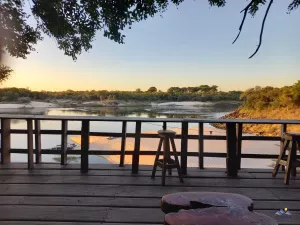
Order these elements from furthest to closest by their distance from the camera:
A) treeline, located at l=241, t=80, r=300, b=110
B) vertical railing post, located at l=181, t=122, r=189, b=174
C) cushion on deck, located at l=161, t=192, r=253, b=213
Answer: treeline, located at l=241, t=80, r=300, b=110 → vertical railing post, located at l=181, t=122, r=189, b=174 → cushion on deck, located at l=161, t=192, r=253, b=213

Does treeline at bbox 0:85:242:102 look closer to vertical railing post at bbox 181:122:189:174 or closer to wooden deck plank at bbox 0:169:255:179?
wooden deck plank at bbox 0:169:255:179

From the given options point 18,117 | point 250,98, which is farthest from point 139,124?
point 250,98

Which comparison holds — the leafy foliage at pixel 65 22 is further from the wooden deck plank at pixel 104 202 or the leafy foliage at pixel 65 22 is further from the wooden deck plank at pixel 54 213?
the wooden deck plank at pixel 54 213

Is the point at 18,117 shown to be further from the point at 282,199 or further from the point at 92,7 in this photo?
the point at 282,199

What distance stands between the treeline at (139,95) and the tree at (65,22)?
71.8 inches

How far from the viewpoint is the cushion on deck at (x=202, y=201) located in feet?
3.72

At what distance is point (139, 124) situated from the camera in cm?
380

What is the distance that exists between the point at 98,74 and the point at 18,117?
502 cm

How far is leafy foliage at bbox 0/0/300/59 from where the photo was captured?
3725mm

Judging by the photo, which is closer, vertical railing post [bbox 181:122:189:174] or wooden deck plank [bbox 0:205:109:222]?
wooden deck plank [bbox 0:205:109:222]

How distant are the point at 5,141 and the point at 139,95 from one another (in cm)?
431

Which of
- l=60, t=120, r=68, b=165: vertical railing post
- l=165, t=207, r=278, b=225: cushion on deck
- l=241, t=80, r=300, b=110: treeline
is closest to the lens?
l=165, t=207, r=278, b=225: cushion on deck

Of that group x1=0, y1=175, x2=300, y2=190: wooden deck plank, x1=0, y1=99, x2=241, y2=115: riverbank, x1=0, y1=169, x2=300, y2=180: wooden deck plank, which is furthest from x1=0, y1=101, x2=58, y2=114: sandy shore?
x1=0, y1=175, x2=300, y2=190: wooden deck plank

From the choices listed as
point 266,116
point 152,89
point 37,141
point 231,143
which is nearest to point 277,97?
point 266,116
